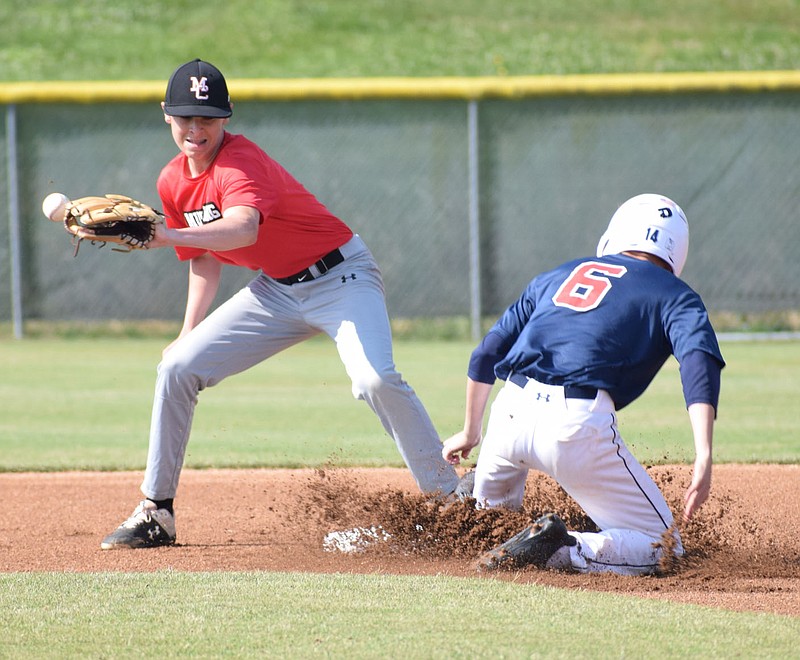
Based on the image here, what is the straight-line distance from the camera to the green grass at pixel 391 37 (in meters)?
19.3

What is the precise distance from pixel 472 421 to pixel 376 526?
0.68 m

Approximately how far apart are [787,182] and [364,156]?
4.52m

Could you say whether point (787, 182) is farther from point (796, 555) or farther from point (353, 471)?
point (796, 555)

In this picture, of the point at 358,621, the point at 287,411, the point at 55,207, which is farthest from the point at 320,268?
the point at 287,411

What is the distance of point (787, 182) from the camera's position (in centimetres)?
1258

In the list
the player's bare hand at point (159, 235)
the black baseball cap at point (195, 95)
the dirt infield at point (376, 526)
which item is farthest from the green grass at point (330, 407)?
the black baseball cap at point (195, 95)

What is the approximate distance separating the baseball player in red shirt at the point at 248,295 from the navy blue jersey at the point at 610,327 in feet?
2.66

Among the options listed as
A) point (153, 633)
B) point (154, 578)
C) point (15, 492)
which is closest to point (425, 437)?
point (154, 578)

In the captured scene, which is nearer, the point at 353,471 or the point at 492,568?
the point at 492,568

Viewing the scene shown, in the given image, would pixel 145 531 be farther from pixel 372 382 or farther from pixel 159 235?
pixel 159 235

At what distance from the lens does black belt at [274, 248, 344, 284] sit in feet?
16.1

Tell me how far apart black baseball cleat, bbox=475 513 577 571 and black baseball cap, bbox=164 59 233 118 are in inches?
76.0

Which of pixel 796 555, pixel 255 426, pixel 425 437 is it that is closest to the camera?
pixel 796 555

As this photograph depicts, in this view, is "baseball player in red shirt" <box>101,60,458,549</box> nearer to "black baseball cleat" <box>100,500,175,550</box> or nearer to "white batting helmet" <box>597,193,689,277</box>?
"black baseball cleat" <box>100,500,175,550</box>
